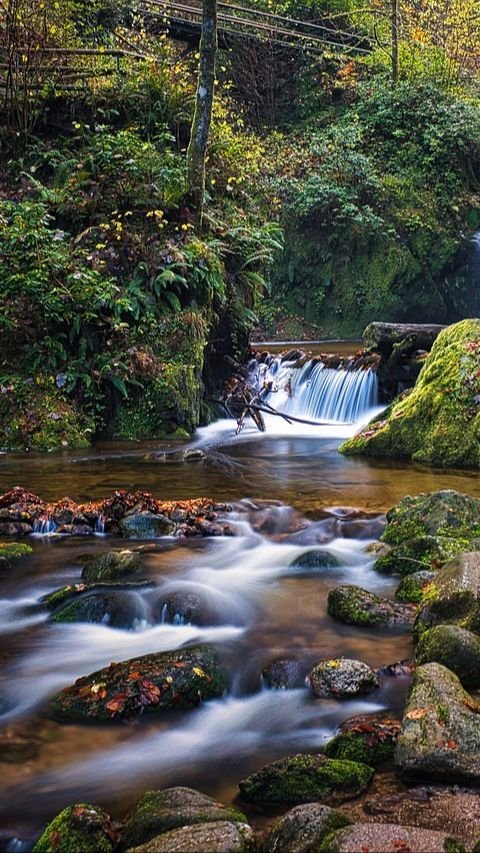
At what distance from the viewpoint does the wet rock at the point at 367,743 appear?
3.16 metres

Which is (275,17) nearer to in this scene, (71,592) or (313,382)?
(313,382)

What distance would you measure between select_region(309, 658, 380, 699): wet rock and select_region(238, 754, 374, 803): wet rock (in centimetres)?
79

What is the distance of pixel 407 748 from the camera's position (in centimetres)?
303

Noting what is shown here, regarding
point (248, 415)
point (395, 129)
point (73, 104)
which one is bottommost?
point (248, 415)

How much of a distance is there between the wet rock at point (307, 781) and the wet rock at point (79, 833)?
2.07 ft

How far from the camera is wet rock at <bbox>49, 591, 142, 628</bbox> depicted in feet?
16.0

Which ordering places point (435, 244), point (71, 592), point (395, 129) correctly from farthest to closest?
point (395, 129), point (435, 244), point (71, 592)

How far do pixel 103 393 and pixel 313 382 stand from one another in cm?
441

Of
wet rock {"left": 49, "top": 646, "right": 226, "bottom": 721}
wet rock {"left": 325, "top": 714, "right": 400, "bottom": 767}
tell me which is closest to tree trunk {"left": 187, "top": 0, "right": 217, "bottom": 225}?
wet rock {"left": 49, "top": 646, "right": 226, "bottom": 721}


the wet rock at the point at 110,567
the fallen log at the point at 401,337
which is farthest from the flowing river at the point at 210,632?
the fallen log at the point at 401,337

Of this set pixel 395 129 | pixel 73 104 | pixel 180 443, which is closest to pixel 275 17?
pixel 395 129

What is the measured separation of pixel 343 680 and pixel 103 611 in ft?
6.02

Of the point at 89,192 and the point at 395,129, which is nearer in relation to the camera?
the point at 89,192

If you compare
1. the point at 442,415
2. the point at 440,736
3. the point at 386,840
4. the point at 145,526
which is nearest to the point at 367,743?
the point at 440,736
